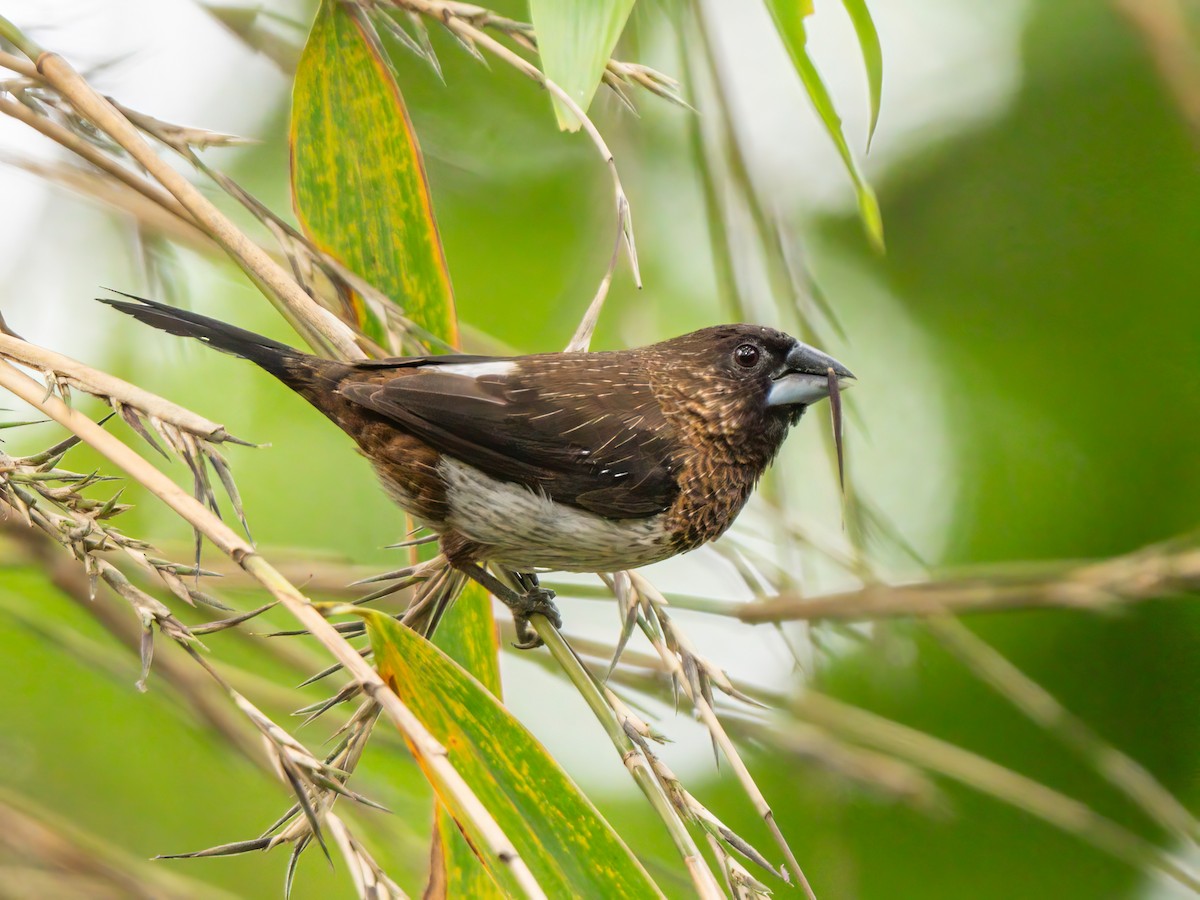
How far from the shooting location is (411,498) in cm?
204

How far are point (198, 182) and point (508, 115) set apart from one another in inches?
50.6

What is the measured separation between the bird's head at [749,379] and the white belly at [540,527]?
0.31 m

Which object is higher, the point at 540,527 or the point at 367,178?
the point at 367,178

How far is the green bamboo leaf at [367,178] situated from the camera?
6.39 feet

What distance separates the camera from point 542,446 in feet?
6.48

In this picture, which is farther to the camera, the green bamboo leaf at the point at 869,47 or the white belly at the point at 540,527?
the white belly at the point at 540,527

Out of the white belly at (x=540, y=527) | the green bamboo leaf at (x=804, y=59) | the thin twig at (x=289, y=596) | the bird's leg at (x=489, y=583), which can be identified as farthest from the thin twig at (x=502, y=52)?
the thin twig at (x=289, y=596)

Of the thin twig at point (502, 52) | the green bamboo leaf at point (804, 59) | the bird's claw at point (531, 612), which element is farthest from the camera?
the bird's claw at point (531, 612)

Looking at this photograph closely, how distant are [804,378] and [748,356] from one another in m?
0.13

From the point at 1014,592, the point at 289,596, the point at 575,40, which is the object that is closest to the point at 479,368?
the point at 575,40

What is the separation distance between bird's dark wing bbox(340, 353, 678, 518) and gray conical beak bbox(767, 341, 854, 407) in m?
0.28

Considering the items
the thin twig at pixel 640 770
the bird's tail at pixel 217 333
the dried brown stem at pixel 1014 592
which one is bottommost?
the dried brown stem at pixel 1014 592

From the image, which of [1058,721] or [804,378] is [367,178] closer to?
[804,378]

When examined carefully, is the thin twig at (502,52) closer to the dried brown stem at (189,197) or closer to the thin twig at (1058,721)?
the dried brown stem at (189,197)
